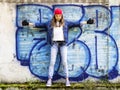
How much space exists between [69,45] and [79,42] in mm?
236

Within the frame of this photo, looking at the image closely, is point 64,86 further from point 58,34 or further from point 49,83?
point 58,34

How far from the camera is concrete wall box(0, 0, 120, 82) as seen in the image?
12.6 meters

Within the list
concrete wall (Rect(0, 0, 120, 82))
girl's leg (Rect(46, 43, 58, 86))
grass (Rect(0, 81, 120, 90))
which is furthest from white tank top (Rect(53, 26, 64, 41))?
grass (Rect(0, 81, 120, 90))

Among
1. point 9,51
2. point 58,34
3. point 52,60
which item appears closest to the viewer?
point 58,34

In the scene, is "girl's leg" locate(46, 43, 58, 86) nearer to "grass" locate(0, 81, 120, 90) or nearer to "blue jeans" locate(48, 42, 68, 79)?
"blue jeans" locate(48, 42, 68, 79)

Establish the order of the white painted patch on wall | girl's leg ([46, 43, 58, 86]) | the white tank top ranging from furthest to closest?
the white painted patch on wall, girl's leg ([46, 43, 58, 86]), the white tank top

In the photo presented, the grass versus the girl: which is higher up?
the girl

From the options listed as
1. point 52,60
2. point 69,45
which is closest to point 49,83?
point 52,60

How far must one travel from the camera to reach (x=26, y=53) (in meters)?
12.6

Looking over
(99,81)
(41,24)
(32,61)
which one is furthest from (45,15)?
(99,81)

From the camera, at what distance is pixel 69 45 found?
12672 millimetres

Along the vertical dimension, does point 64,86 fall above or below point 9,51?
below

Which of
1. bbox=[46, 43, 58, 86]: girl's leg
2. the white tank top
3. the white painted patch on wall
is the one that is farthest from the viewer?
the white painted patch on wall

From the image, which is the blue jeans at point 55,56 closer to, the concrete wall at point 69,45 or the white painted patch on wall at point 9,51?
the concrete wall at point 69,45
